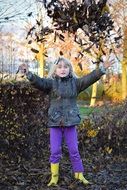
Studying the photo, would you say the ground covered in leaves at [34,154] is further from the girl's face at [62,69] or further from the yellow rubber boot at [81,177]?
the girl's face at [62,69]

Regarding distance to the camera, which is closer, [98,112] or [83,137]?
[83,137]

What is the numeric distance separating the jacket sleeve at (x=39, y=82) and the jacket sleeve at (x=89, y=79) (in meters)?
0.43

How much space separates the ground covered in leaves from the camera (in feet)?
21.0

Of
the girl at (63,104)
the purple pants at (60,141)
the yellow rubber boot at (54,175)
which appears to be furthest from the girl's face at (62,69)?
the yellow rubber boot at (54,175)

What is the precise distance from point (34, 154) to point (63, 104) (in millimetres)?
1912

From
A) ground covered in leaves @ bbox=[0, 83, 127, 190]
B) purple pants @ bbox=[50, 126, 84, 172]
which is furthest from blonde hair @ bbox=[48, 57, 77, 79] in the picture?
ground covered in leaves @ bbox=[0, 83, 127, 190]

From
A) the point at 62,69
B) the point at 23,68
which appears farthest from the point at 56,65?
the point at 23,68

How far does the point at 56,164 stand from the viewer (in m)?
6.34

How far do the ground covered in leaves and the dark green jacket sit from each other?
3.04 ft

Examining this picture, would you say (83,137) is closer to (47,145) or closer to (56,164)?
(47,145)

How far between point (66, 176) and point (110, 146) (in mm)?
2409

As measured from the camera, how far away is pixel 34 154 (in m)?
7.79

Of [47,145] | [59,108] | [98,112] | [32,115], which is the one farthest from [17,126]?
[98,112]

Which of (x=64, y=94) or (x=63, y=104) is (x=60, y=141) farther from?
(x=64, y=94)
